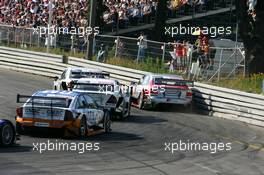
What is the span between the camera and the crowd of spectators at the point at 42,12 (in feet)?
131

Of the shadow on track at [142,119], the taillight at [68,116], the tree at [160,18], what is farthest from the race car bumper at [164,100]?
the tree at [160,18]

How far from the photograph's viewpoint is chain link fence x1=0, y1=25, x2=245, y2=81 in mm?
29500

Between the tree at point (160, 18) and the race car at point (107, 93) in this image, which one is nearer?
the race car at point (107, 93)

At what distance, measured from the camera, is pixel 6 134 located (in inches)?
587

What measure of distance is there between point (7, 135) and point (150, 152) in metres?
3.40

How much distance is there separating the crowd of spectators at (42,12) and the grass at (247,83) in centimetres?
1311

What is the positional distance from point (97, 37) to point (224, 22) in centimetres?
1143

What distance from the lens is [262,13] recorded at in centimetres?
3025

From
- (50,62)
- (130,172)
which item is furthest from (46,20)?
(130,172)

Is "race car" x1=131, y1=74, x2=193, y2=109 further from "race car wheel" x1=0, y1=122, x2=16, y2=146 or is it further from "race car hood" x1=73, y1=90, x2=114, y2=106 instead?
"race car wheel" x1=0, y1=122, x2=16, y2=146

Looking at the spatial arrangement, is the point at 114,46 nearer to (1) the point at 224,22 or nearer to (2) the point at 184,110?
(2) the point at 184,110

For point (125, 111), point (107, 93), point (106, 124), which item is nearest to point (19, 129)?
point (106, 124)

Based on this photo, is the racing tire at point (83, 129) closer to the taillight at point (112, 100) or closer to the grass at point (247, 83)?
the taillight at point (112, 100)

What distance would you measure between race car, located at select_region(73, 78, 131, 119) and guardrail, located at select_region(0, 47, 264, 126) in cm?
494
